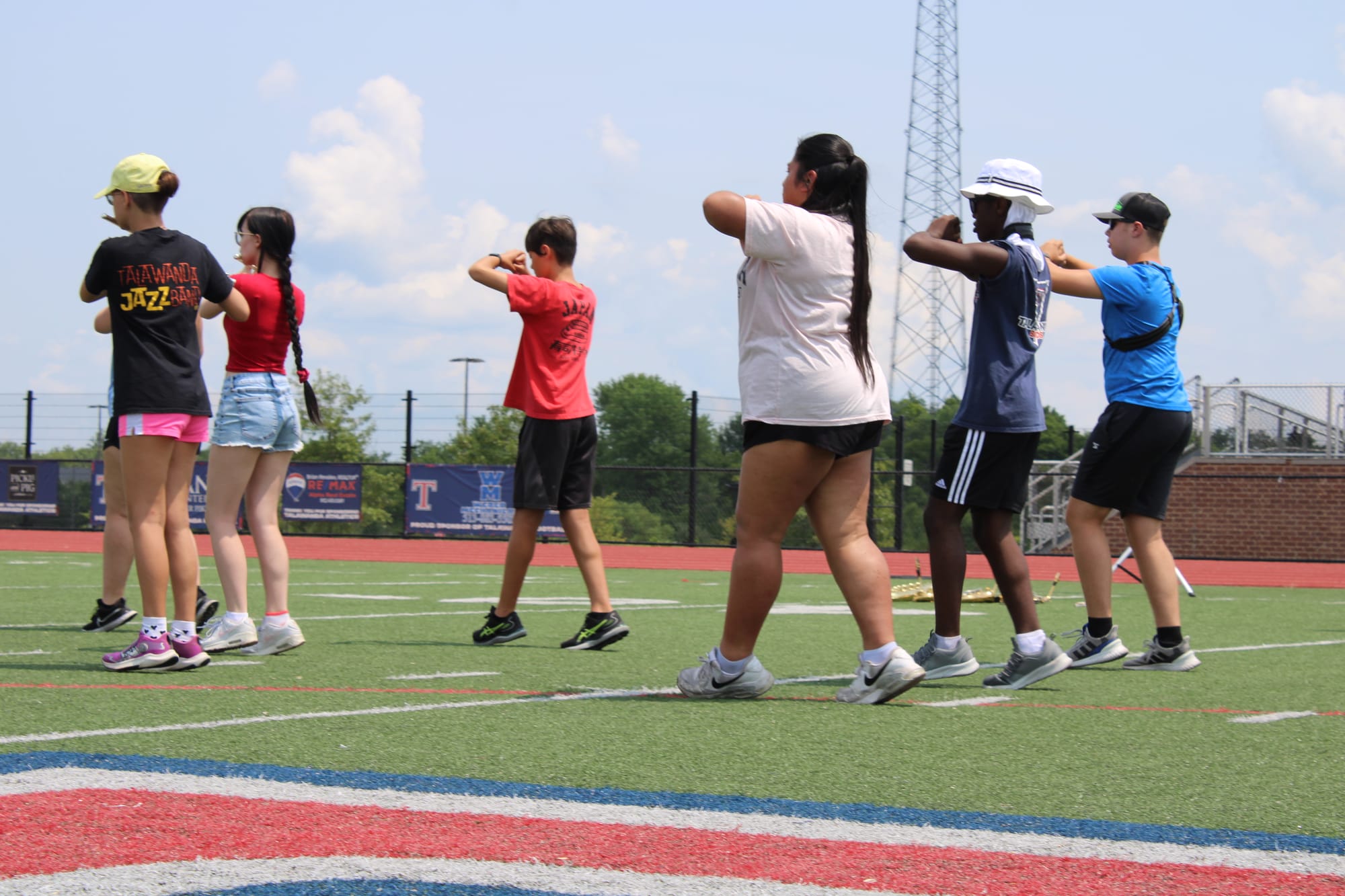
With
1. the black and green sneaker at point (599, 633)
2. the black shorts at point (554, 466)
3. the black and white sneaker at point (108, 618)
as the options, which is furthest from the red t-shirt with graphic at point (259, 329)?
the black and green sneaker at point (599, 633)

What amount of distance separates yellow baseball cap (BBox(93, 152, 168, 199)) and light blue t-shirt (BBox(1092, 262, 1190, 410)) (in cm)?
369

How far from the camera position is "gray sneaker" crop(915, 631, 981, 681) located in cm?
547

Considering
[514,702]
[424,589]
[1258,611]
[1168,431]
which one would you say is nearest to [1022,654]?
[1168,431]

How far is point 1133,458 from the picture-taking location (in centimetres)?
605

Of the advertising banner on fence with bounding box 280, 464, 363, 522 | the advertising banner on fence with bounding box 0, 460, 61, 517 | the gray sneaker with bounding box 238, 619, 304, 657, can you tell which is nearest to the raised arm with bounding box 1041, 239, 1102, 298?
the gray sneaker with bounding box 238, 619, 304, 657

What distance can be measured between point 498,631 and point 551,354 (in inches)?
52.1

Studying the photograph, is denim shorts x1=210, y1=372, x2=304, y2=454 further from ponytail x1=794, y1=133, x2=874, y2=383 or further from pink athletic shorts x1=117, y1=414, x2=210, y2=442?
ponytail x1=794, y1=133, x2=874, y2=383

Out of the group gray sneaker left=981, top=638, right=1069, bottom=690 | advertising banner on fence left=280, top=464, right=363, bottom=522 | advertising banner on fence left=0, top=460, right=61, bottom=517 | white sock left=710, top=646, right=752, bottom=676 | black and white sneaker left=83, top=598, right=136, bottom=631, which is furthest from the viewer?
advertising banner on fence left=0, top=460, right=61, bottom=517

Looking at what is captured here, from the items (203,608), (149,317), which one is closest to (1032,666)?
(149,317)

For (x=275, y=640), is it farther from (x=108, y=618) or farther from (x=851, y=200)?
(x=851, y=200)

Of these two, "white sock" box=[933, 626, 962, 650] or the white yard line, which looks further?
"white sock" box=[933, 626, 962, 650]

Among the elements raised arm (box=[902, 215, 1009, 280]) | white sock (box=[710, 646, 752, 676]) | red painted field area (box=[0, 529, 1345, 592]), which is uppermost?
raised arm (box=[902, 215, 1009, 280])

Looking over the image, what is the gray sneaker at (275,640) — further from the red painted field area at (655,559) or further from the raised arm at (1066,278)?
the red painted field area at (655,559)

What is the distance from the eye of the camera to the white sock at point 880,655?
4625mm
